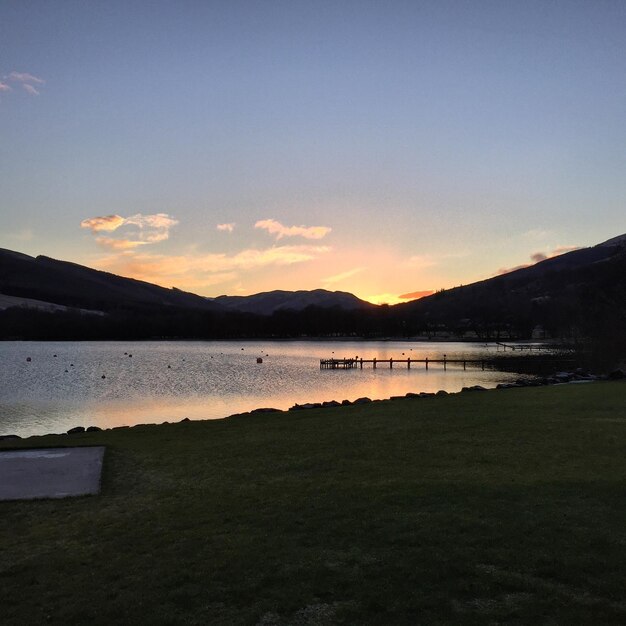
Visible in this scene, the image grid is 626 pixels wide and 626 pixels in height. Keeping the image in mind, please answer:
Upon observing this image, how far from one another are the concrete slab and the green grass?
384 mm

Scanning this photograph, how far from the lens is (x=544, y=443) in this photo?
1233cm

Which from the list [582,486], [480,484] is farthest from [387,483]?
[582,486]

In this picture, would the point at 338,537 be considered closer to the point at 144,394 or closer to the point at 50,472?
the point at 50,472

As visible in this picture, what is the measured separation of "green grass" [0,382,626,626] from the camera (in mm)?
5215

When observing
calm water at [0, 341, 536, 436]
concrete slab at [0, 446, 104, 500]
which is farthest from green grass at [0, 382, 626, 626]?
calm water at [0, 341, 536, 436]

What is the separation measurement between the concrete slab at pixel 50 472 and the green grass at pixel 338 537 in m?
0.38

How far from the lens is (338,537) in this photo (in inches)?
273

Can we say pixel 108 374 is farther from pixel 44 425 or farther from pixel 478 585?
pixel 478 585

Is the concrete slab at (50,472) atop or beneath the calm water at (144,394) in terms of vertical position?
atop

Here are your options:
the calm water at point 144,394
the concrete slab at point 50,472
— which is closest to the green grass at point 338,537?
the concrete slab at point 50,472

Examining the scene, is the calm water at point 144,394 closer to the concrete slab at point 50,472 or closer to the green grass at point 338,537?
the concrete slab at point 50,472

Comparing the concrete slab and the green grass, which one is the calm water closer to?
the concrete slab

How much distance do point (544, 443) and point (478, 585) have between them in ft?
25.4

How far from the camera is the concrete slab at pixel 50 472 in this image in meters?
9.73
